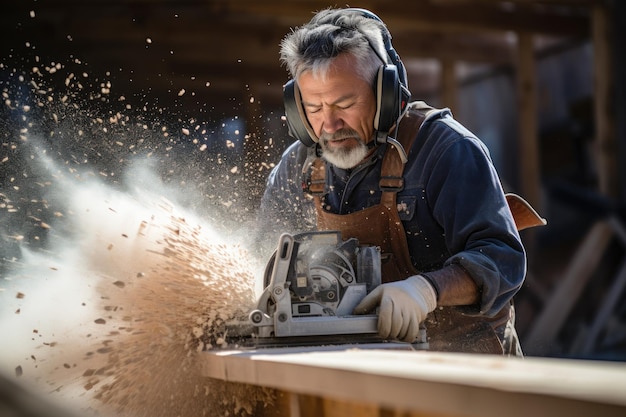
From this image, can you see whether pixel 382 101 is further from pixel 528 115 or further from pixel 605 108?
pixel 528 115

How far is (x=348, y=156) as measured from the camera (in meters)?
3.27

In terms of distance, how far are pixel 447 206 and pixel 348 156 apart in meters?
0.45

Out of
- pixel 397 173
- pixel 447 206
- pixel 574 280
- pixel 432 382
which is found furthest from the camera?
pixel 574 280

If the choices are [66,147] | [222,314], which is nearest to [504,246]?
[222,314]

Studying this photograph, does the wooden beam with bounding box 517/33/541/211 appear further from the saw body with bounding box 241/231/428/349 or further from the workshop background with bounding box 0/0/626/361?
the saw body with bounding box 241/231/428/349

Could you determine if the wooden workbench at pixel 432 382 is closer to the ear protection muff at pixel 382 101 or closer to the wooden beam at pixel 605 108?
the ear protection muff at pixel 382 101

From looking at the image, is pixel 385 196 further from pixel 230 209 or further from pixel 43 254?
pixel 43 254

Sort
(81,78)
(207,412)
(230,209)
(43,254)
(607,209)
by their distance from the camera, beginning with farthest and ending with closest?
1. (607,209)
2. (81,78)
3. (43,254)
4. (230,209)
5. (207,412)

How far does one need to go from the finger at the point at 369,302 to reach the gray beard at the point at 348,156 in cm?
74

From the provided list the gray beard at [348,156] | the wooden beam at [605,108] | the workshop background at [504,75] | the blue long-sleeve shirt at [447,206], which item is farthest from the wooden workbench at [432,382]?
the wooden beam at [605,108]

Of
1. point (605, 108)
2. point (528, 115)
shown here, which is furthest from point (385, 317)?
point (528, 115)

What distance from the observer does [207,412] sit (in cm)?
266

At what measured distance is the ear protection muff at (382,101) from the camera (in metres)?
3.14

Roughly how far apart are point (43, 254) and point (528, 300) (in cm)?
529
